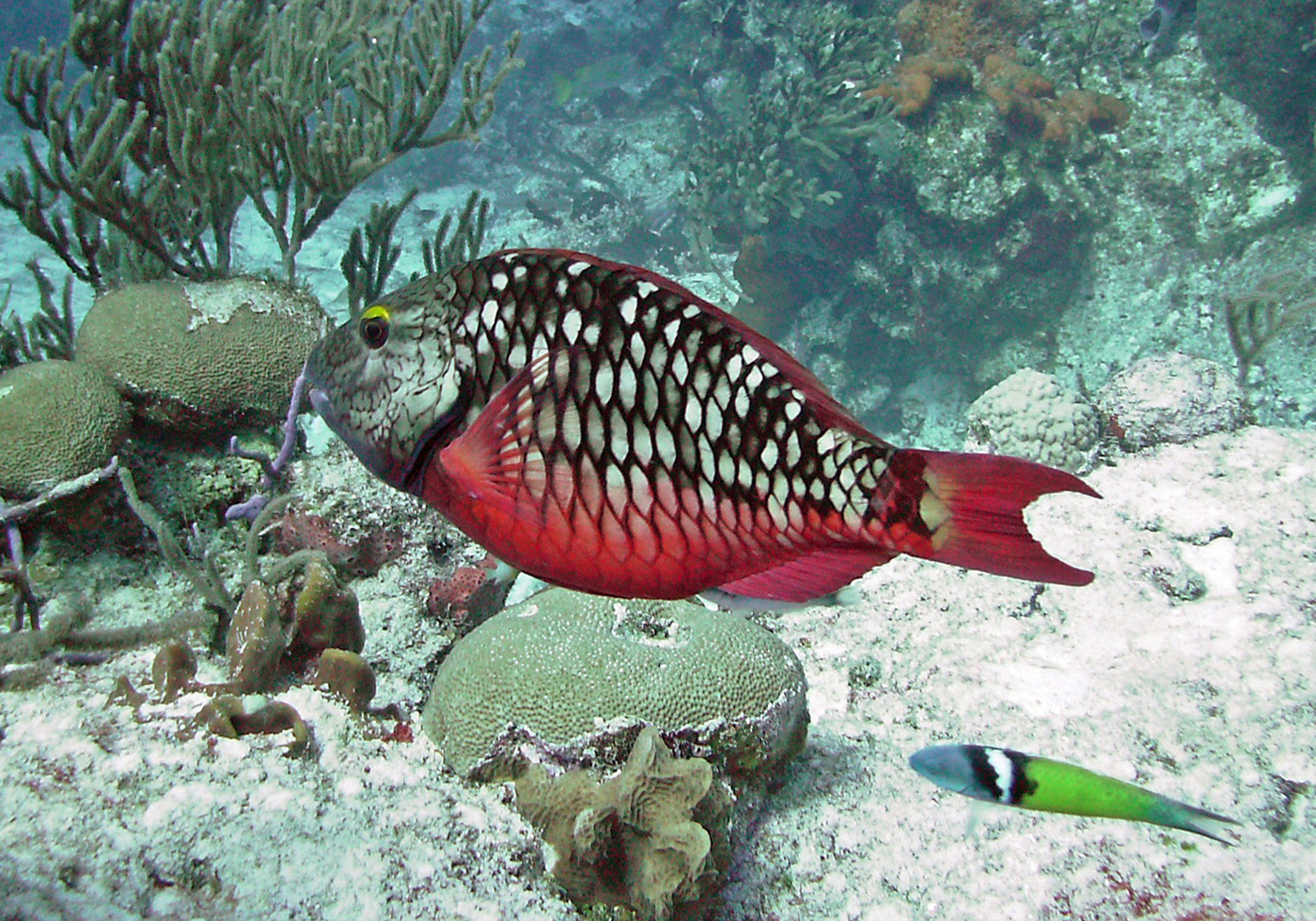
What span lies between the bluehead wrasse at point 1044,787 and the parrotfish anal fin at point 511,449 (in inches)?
57.8

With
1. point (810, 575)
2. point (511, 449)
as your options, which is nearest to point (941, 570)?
point (810, 575)

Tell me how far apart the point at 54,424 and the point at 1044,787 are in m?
3.97

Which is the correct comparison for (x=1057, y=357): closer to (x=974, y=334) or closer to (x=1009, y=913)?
(x=974, y=334)

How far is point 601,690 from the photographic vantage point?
2.84 meters

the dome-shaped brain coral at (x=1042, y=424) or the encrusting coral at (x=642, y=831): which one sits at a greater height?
the dome-shaped brain coral at (x=1042, y=424)

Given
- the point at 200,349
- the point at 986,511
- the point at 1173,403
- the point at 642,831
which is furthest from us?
the point at 1173,403

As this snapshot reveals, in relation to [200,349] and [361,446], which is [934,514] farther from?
[200,349]

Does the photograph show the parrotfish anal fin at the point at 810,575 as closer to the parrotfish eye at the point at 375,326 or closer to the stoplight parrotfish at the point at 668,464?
the stoplight parrotfish at the point at 668,464

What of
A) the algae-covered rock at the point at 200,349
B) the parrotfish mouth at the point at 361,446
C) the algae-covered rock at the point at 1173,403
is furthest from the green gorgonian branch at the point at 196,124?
the algae-covered rock at the point at 1173,403

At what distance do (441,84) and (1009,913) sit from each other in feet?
17.0

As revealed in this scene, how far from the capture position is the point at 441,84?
461 cm

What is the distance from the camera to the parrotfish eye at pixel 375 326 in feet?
4.68

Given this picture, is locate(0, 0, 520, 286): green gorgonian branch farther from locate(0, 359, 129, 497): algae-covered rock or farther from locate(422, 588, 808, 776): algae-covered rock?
locate(422, 588, 808, 776): algae-covered rock

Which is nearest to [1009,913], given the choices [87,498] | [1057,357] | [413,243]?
[87,498]
